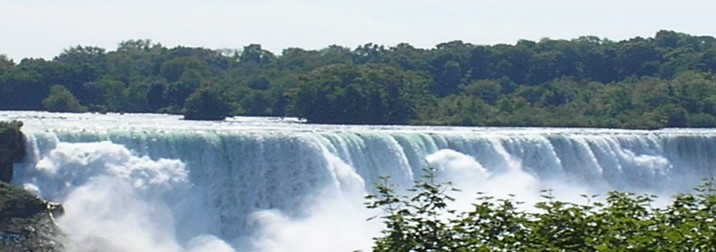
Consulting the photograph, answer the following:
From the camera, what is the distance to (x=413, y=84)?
79.4m

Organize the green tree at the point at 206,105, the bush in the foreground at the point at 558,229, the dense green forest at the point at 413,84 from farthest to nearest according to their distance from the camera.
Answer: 1. the dense green forest at the point at 413,84
2. the green tree at the point at 206,105
3. the bush in the foreground at the point at 558,229

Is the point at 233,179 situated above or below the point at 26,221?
above

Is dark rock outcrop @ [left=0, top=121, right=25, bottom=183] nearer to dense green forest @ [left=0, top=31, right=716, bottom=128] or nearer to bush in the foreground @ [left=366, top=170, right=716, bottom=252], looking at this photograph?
bush in the foreground @ [left=366, top=170, right=716, bottom=252]

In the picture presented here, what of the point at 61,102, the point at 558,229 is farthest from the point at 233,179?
the point at 61,102

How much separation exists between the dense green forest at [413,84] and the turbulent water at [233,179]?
22205 millimetres

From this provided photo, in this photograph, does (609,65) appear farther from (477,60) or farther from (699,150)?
(699,150)

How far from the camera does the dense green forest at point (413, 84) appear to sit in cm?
7481

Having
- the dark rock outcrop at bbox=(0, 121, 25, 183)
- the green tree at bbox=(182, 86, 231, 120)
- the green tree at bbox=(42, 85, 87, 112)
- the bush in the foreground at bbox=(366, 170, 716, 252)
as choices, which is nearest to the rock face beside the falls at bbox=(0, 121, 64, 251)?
the dark rock outcrop at bbox=(0, 121, 25, 183)

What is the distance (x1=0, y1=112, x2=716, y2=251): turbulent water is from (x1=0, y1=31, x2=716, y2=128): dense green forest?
22205 millimetres

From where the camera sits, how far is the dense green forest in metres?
74.8

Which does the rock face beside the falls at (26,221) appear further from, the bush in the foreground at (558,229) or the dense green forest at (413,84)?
the dense green forest at (413,84)

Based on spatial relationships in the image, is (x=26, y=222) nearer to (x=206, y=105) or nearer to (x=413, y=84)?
(x=206, y=105)

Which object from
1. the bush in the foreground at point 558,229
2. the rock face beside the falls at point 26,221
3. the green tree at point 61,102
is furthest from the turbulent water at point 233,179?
the green tree at point 61,102

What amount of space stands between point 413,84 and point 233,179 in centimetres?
3387
